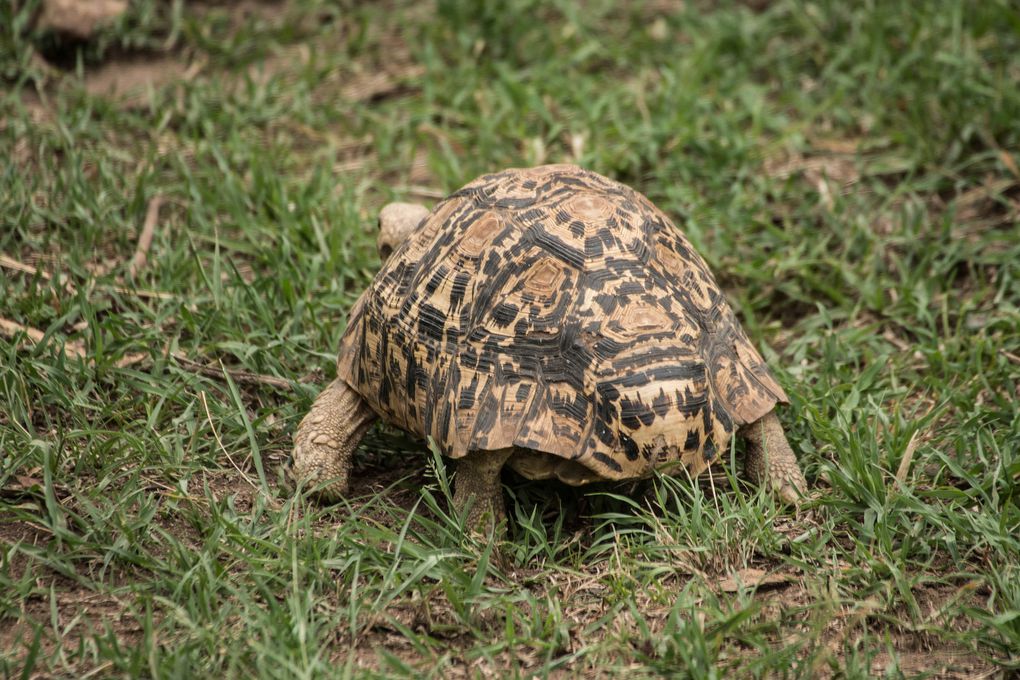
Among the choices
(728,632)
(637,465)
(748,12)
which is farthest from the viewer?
(748,12)

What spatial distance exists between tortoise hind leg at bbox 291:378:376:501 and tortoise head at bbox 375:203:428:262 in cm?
57

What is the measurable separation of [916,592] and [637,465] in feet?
3.05

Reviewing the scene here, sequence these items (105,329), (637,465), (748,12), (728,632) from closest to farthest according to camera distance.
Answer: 1. (728,632)
2. (637,465)
3. (105,329)
4. (748,12)

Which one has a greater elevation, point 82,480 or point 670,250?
point 670,250

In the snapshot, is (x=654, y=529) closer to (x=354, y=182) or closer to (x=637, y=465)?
(x=637, y=465)

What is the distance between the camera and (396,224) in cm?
360

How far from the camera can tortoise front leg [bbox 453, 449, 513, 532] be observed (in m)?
2.97

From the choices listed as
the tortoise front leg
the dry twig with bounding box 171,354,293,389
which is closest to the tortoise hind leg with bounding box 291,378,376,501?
the dry twig with bounding box 171,354,293,389

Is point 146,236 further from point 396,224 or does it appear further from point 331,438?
point 331,438

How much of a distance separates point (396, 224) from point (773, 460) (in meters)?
1.59

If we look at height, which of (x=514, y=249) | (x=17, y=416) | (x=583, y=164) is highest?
(x=514, y=249)

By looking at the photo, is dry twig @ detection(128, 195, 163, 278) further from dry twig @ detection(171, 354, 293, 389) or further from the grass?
dry twig @ detection(171, 354, 293, 389)

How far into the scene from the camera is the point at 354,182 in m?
4.83

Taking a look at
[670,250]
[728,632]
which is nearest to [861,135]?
[670,250]
